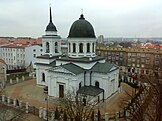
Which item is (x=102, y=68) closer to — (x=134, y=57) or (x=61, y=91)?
(x=61, y=91)

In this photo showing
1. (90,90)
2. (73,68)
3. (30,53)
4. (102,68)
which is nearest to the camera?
(90,90)

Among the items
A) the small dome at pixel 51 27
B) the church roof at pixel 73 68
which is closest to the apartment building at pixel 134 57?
the small dome at pixel 51 27

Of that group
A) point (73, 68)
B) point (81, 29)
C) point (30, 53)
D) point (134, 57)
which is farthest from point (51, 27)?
point (134, 57)

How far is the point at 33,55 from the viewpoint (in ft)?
181

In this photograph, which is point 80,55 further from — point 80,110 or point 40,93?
point 80,110

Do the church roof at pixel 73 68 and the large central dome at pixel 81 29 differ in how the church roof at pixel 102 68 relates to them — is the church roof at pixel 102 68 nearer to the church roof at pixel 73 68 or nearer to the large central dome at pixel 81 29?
the church roof at pixel 73 68

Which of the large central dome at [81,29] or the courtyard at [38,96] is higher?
the large central dome at [81,29]

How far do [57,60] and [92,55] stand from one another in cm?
505

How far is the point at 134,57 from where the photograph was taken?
54.3 m

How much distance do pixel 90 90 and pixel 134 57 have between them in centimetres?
3092

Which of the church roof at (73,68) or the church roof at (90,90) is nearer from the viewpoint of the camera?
the church roof at (90,90)

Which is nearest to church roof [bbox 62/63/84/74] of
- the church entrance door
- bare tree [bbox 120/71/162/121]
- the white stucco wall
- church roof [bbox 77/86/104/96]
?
church roof [bbox 77/86/104/96]

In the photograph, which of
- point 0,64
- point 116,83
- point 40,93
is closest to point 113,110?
point 116,83

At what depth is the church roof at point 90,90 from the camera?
25.6 metres
